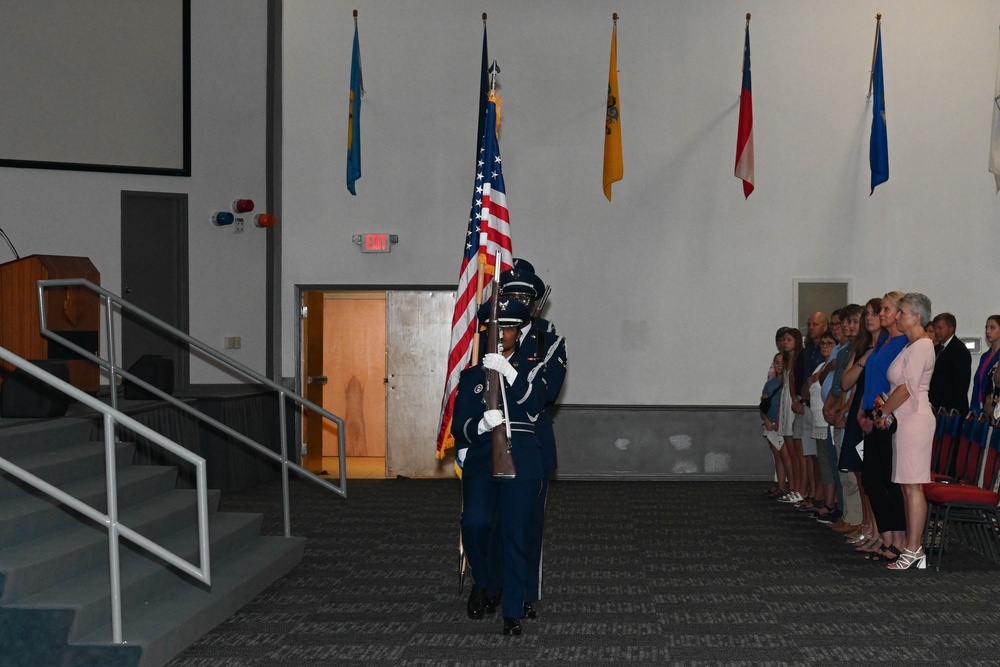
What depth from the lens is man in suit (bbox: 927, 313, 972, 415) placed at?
7023 mm

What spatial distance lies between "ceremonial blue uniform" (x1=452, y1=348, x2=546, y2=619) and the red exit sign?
5.57m

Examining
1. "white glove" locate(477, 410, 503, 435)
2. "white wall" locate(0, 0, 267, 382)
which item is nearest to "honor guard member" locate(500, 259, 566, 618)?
"white glove" locate(477, 410, 503, 435)

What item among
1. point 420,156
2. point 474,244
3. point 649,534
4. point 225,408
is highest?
point 420,156

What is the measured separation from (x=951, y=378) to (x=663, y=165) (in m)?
3.88

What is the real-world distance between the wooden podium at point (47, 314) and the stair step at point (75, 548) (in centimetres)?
161

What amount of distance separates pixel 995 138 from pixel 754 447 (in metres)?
3.67

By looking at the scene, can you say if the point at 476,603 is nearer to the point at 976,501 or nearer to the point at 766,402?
the point at 976,501

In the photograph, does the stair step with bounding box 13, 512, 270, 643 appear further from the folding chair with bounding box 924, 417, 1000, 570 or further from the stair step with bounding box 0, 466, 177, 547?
the folding chair with bounding box 924, 417, 1000, 570

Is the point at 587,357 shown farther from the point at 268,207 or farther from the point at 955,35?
the point at 955,35

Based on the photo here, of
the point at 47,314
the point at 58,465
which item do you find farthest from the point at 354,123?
the point at 58,465

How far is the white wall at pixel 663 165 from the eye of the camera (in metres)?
9.90

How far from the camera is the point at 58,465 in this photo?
194 inches

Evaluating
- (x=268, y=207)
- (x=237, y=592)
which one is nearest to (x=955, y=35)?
(x=268, y=207)

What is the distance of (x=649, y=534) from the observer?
22.9 feet
